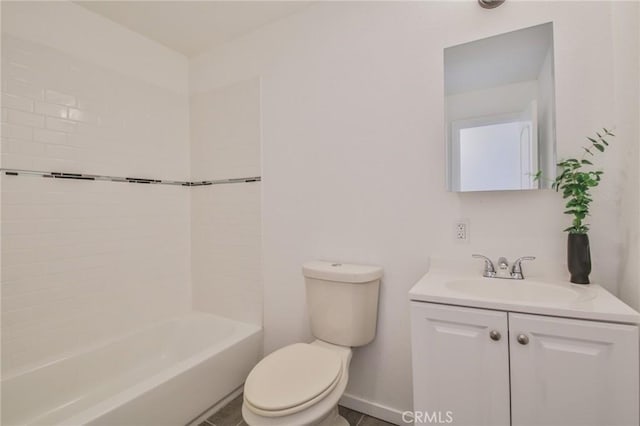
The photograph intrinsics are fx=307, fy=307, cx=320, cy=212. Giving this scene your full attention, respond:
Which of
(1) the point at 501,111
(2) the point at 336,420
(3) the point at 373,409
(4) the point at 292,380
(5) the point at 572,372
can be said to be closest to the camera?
(5) the point at 572,372

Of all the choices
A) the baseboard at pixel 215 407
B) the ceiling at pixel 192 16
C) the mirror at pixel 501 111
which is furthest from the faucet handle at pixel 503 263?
the ceiling at pixel 192 16

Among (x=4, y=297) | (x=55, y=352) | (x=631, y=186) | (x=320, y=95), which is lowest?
(x=55, y=352)

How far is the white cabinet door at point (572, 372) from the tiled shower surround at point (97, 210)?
1540 millimetres

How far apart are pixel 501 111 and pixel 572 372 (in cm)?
105

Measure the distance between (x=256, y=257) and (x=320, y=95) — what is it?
44.1 inches

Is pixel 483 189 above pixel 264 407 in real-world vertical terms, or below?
above

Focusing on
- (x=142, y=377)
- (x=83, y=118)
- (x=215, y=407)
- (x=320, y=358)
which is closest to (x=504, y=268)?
(x=320, y=358)

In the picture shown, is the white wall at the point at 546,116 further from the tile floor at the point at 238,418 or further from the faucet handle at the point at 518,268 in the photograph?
the tile floor at the point at 238,418

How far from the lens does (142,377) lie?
6.30 ft

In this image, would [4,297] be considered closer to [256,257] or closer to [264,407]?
[256,257]

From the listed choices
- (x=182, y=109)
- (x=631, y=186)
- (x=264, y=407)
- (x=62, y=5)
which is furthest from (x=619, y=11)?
(x=62, y=5)

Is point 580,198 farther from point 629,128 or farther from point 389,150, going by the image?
point 389,150

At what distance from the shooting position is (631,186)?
1.11 m

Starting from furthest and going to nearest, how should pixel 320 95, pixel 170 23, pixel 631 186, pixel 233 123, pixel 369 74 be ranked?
pixel 233 123
pixel 170 23
pixel 320 95
pixel 369 74
pixel 631 186
